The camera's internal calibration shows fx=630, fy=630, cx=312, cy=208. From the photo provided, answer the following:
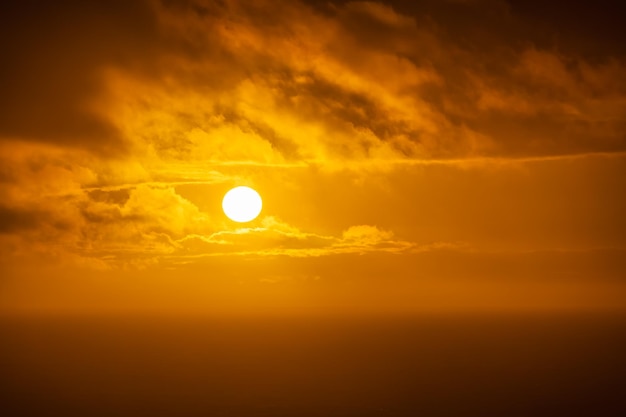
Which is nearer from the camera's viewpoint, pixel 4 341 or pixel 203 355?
pixel 203 355

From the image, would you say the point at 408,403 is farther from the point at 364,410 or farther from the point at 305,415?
the point at 305,415

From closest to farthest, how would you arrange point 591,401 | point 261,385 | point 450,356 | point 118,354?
point 591,401 → point 261,385 → point 450,356 → point 118,354

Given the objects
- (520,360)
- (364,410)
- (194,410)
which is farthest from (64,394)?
(520,360)

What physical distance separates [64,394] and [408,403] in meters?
36.4

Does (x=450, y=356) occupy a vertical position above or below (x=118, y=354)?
Result: below

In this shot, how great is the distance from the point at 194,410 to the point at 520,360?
54.3 meters

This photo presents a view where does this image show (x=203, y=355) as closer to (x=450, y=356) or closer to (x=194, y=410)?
(x=450, y=356)

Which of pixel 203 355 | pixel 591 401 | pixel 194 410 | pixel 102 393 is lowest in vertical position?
pixel 591 401

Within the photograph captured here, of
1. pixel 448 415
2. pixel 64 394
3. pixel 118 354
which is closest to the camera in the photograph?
pixel 448 415

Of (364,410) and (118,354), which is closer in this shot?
(364,410)

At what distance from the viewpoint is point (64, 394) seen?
67.4 metres

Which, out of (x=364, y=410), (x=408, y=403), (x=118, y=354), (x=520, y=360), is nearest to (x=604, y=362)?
(x=520, y=360)

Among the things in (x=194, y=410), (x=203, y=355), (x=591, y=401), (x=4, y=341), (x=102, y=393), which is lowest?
(x=591, y=401)

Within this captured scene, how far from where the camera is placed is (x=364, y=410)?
189 feet
